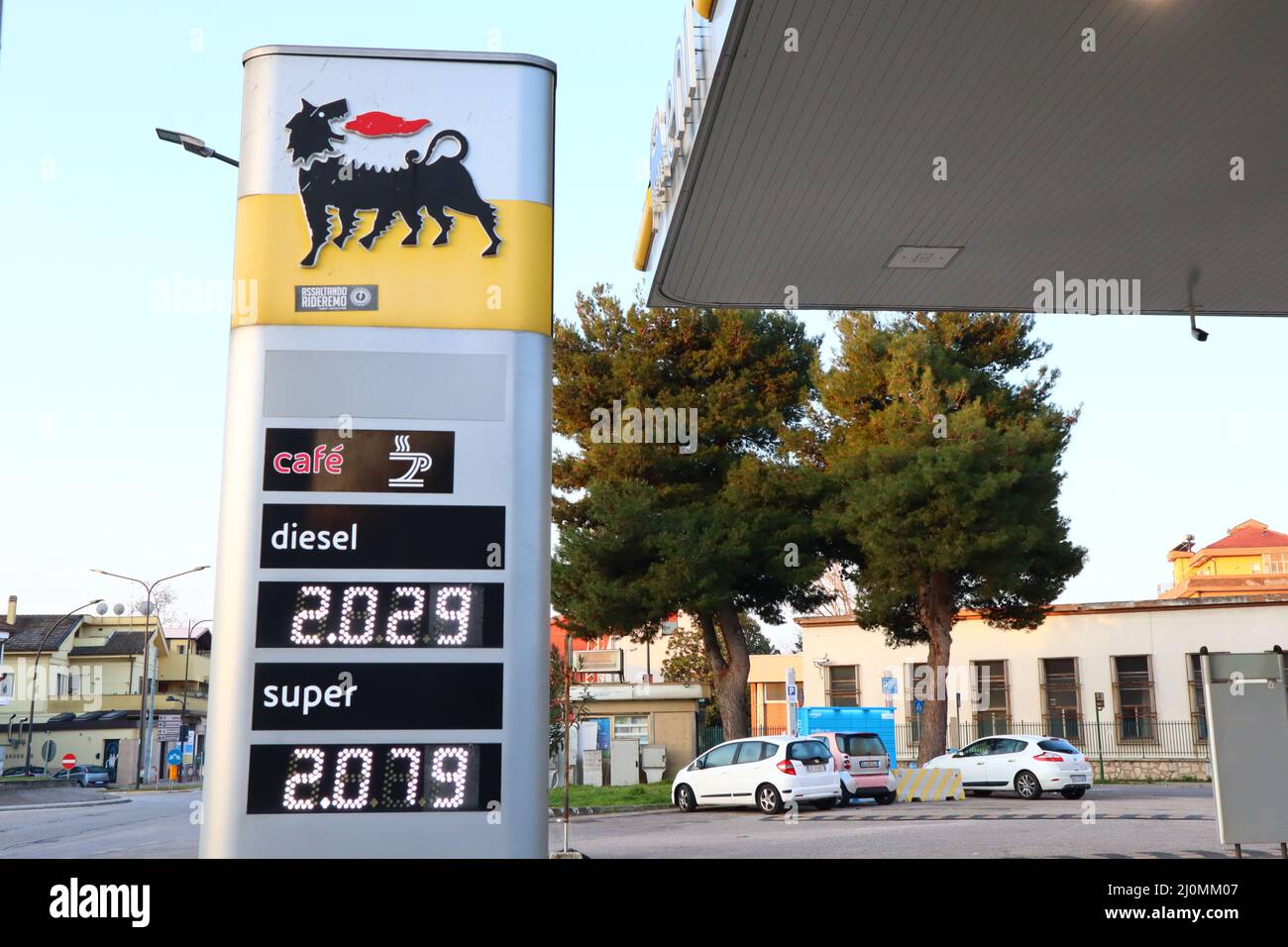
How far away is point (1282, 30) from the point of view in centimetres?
755

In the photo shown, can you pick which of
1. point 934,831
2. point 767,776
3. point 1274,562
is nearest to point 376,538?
point 934,831

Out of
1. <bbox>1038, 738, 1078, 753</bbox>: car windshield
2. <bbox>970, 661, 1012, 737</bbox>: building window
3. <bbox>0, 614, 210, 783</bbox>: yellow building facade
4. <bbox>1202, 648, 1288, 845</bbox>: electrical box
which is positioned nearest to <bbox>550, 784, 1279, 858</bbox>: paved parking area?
<bbox>1202, 648, 1288, 845</bbox>: electrical box

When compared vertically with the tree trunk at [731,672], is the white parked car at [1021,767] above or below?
below

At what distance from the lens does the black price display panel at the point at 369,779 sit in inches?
211

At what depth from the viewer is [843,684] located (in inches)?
1774

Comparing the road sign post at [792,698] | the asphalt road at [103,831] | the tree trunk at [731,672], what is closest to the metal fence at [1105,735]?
the road sign post at [792,698]

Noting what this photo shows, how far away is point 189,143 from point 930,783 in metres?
19.0

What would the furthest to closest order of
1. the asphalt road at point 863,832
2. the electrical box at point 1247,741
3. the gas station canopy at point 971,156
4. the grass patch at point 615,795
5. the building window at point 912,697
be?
the building window at point 912,697
the grass patch at point 615,795
the asphalt road at point 863,832
the electrical box at point 1247,741
the gas station canopy at point 971,156

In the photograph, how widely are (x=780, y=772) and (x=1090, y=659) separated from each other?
874 inches

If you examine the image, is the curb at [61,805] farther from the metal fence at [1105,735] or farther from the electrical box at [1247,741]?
the electrical box at [1247,741]

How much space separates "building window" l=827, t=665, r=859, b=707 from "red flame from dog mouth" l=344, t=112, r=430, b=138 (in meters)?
40.7

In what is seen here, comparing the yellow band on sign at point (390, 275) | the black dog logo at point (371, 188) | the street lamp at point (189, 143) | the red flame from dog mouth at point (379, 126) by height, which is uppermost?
the street lamp at point (189, 143)

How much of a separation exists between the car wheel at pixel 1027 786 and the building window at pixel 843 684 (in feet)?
61.5
